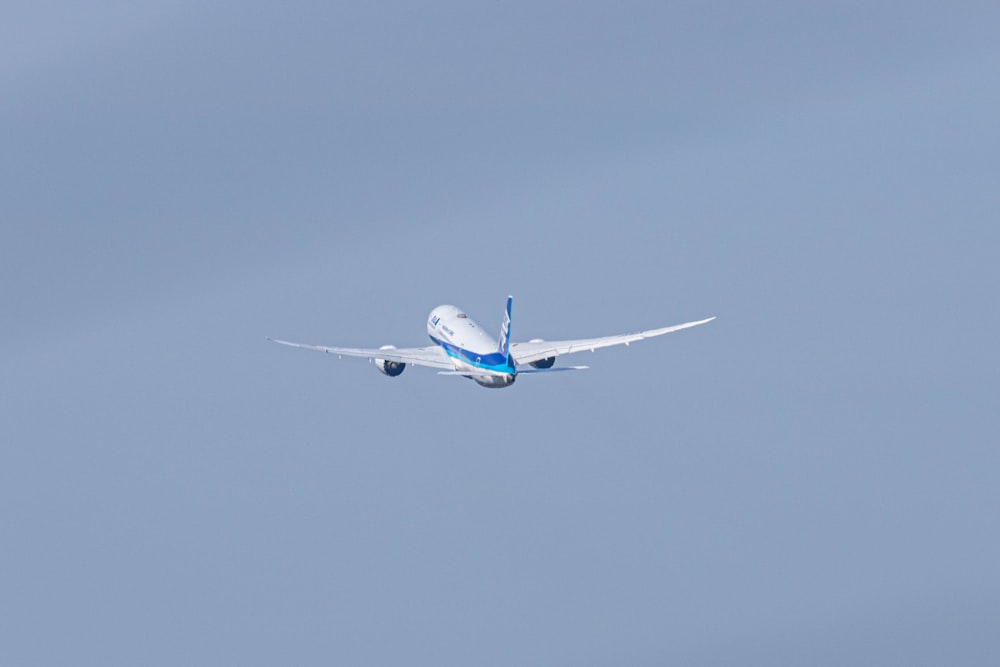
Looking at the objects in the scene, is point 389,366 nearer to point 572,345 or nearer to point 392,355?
point 392,355

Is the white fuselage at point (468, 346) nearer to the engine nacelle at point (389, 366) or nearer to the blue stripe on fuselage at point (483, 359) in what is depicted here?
the blue stripe on fuselage at point (483, 359)

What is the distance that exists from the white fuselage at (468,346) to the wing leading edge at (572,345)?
147 inches

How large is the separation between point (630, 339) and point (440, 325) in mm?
34129

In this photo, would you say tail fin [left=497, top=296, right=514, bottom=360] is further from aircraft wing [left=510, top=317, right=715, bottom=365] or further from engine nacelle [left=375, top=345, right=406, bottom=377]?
engine nacelle [left=375, top=345, right=406, bottom=377]

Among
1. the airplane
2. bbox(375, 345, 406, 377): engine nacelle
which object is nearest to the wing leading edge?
the airplane

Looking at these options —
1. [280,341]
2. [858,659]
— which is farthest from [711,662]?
[280,341]

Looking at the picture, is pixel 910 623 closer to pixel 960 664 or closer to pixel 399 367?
pixel 960 664

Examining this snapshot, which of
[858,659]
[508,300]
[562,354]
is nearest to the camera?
[508,300]

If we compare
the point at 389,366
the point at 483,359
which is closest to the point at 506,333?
the point at 483,359

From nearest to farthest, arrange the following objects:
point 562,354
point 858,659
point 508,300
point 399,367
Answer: point 508,300 → point 562,354 → point 399,367 → point 858,659

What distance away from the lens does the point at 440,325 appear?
6845 inches

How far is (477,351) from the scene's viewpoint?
→ 503 ft

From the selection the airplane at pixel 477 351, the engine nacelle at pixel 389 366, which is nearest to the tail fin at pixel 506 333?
the airplane at pixel 477 351

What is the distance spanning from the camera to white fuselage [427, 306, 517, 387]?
476ft
